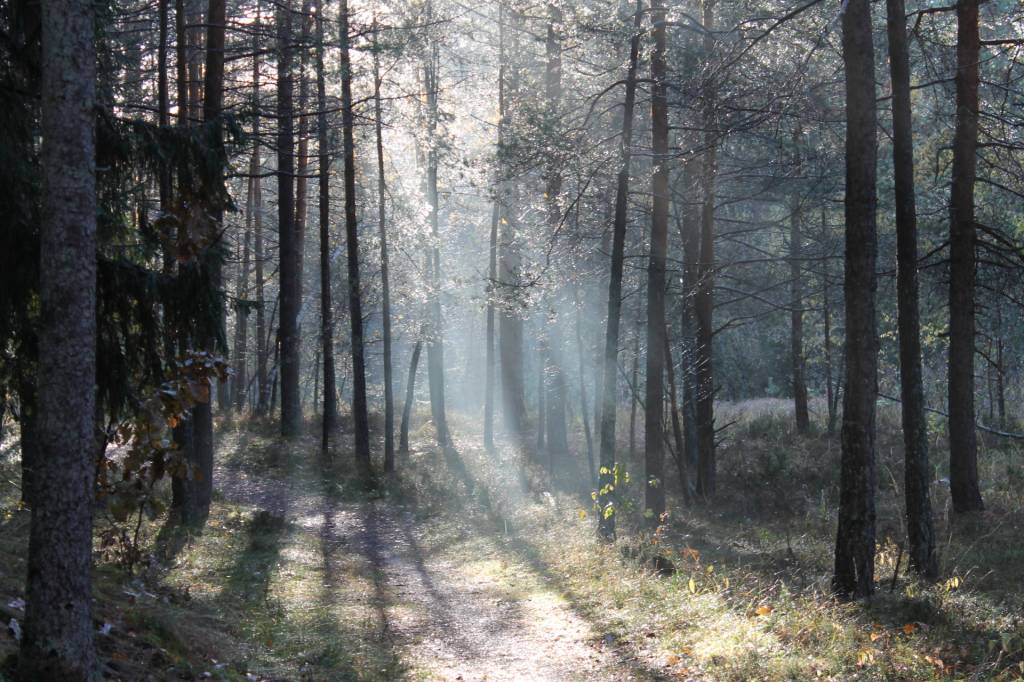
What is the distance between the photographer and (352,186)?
2134 cm

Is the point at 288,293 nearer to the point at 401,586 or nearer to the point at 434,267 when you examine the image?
the point at 434,267

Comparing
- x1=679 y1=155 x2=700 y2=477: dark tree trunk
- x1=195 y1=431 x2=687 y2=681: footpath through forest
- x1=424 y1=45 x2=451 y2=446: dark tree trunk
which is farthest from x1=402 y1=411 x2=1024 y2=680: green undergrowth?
x1=424 y1=45 x2=451 y2=446: dark tree trunk

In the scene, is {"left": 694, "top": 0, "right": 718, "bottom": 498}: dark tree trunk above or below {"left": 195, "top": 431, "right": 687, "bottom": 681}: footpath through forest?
above

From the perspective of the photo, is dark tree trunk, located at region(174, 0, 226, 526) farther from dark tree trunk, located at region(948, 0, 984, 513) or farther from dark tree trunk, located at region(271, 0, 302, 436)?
dark tree trunk, located at region(948, 0, 984, 513)

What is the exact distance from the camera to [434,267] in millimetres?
28312

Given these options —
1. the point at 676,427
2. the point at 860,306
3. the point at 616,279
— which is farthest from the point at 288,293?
the point at 860,306

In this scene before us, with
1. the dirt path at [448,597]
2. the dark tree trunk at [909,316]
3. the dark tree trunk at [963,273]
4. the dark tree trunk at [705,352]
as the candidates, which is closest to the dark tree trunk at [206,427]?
the dirt path at [448,597]

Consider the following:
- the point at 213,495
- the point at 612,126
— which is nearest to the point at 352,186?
the point at 612,126

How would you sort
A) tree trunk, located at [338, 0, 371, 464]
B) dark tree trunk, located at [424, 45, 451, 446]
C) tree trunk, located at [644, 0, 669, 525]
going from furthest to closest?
dark tree trunk, located at [424, 45, 451, 446] < tree trunk, located at [338, 0, 371, 464] < tree trunk, located at [644, 0, 669, 525]

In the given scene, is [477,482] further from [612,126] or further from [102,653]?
[102,653]

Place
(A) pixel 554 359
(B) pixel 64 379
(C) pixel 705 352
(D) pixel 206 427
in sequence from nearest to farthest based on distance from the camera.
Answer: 1. (B) pixel 64 379
2. (D) pixel 206 427
3. (C) pixel 705 352
4. (A) pixel 554 359

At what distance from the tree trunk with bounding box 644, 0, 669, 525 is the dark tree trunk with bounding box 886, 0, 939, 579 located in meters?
4.09

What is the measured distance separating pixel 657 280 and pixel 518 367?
1289 cm

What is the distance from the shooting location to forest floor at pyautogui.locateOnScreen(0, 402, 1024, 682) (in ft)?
25.2
